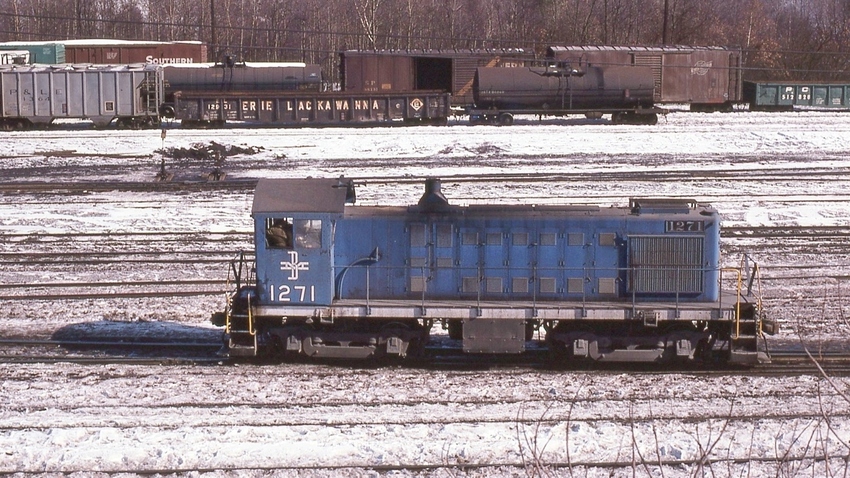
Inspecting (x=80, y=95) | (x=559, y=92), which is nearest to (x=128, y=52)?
(x=80, y=95)

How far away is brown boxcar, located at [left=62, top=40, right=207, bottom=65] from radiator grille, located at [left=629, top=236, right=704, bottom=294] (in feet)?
168

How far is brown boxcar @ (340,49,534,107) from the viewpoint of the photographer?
163 feet

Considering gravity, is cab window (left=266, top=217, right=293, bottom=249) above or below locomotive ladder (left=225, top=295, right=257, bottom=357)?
above

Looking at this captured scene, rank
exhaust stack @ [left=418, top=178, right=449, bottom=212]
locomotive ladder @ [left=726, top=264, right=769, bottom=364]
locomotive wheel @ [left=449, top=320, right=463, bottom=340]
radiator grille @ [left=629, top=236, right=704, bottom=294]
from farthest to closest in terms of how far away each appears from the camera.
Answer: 1. locomotive wheel @ [left=449, top=320, right=463, bottom=340]
2. exhaust stack @ [left=418, top=178, right=449, bottom=212]
3. radiator grille @ [left=629, top=236, right=704, bottom=294]
4. locomotive ladder @ [left=726, top=264, right=769, bottom=364]

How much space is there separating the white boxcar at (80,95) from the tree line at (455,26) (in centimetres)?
2354

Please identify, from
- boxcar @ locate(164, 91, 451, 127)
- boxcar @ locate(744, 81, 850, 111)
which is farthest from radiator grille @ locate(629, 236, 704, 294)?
boxcar @ locate(744, 81, 850, 111)

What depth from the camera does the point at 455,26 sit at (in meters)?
84.0

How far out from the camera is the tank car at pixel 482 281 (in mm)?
14922

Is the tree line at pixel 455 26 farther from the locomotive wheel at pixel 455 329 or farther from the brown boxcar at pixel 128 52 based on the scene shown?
the locomotive wheel at pixel 455 329

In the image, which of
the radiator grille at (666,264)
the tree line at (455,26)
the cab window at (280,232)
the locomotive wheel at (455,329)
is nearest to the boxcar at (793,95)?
the tree line at (455,26)

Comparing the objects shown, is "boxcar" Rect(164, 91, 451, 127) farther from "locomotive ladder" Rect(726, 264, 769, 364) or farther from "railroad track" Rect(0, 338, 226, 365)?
"locomotive ladder" Rect(726, 264, 769, 364)

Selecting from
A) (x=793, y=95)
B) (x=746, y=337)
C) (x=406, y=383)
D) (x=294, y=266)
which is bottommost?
(x=406, y=383)

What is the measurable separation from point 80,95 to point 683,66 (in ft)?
94.4

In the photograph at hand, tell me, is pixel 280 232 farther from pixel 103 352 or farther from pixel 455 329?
pixel 103 352
